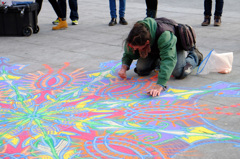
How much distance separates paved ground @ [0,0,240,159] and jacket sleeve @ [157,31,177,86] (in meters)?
0.34

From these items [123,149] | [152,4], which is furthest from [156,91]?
[152,4]

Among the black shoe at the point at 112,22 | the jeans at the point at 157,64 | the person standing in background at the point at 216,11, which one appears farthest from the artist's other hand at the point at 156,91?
the black shoe at the point at 112,22

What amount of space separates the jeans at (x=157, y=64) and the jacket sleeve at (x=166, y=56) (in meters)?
0.36

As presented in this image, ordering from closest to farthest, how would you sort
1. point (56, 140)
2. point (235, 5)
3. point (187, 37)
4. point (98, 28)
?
point (56, 140) → point (187, 37) → point (98, 28) → point (235, 5)

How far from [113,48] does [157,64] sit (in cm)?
133

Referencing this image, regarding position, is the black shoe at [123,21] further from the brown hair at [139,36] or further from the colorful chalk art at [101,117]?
the brown hair at [139,36]

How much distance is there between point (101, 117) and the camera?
2.97 metres

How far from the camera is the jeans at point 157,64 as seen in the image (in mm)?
3793

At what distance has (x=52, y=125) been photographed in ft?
9.33

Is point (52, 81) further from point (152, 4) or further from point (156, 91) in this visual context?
point (152, 4)

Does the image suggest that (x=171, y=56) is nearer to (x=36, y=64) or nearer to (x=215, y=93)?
(x=215, y=93)

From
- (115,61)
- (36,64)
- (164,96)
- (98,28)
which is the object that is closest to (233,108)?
(164,96)

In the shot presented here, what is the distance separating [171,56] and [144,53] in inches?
10.4

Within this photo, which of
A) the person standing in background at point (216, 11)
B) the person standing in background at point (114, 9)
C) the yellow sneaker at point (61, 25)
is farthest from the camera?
the person standing in background at point (114, 9)
